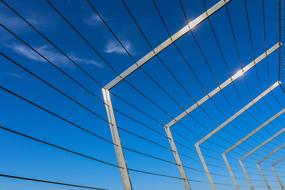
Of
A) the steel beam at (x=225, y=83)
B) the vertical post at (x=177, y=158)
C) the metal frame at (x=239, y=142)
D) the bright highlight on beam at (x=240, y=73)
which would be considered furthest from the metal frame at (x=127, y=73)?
the metal frame at (x=239, y=142)

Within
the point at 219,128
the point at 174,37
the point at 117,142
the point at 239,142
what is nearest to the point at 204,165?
the point at 219,128

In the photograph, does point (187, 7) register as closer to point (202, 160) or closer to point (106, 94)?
point (106, 94)

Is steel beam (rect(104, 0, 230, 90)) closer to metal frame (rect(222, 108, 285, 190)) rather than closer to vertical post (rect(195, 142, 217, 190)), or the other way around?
vertical post (rect(195, 142, 217, 190))

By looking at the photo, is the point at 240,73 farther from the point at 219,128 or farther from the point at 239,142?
the point at 239,142

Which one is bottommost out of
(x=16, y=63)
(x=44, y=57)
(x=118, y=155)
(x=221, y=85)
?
(x=118, y=155)

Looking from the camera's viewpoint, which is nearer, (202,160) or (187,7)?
(187,7)

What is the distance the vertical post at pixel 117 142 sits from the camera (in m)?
2.57

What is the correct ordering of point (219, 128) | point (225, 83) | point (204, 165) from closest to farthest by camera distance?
point (225, 83) < point (204, 165) < point (219, 128)

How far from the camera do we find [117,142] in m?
2.86

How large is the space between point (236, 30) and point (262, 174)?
1043 centimetres

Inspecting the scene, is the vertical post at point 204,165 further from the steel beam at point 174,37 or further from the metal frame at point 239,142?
the steel beam at point 174,37

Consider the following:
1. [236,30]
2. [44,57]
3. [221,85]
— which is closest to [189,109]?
[221,85]

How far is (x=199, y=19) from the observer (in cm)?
358

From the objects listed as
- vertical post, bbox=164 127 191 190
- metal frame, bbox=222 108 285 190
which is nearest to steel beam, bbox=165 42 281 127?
vertical post, bbox=164 127 191 190
